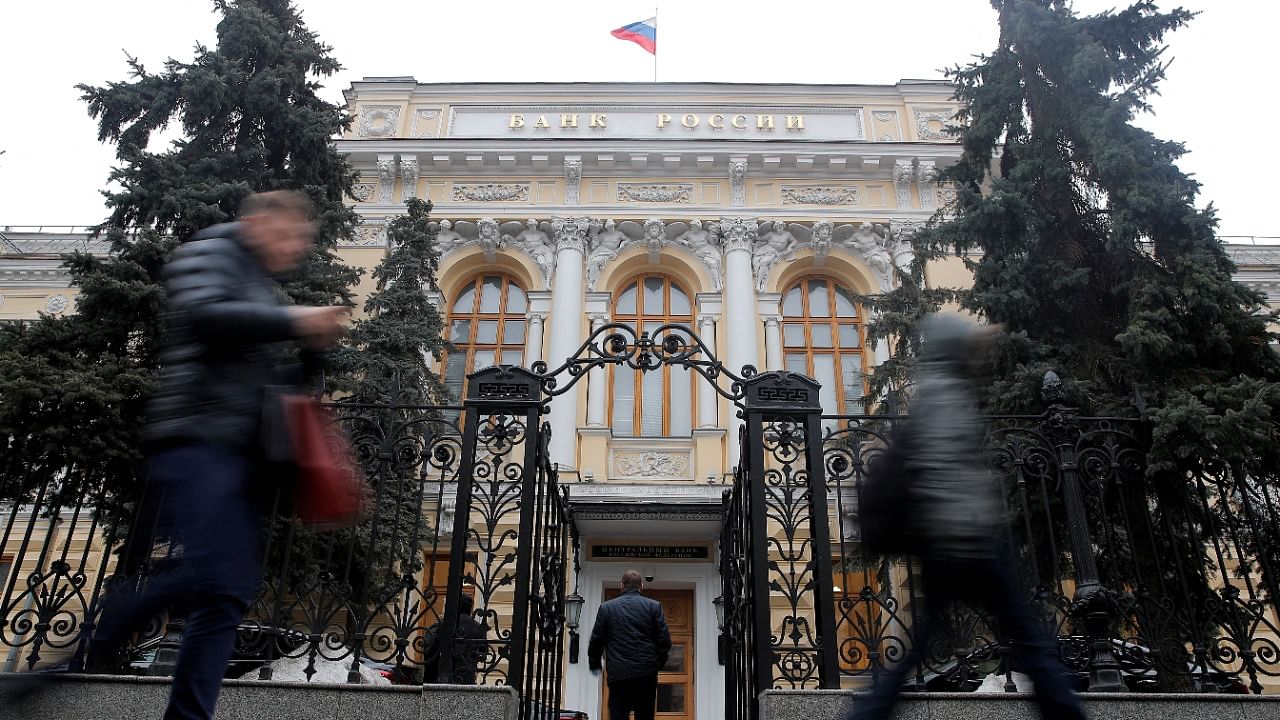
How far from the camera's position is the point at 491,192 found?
62.0ft

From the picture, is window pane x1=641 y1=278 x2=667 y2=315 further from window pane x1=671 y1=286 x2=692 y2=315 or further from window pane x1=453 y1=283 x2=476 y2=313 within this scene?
window pane x1=453 y1=283 x2=476 y2=313

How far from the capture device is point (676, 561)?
15.3m

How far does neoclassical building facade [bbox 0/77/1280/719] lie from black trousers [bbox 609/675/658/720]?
8365mm

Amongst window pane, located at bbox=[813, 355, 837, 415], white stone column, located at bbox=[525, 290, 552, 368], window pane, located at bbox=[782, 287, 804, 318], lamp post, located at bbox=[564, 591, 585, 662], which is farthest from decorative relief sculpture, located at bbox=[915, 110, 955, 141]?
lamp post, located at bbox=[564, 591, 585, 662]

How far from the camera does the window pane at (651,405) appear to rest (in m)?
16.5

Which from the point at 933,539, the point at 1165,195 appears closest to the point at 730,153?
the point at 1165,195

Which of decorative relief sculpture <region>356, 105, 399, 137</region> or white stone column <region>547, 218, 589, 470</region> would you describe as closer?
white stone column <region>547, 218, 589, 470</region>

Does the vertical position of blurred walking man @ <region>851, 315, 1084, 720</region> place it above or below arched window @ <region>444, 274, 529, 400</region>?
below

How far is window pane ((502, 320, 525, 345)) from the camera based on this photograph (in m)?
17.9

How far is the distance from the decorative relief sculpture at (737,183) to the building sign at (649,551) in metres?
7.59

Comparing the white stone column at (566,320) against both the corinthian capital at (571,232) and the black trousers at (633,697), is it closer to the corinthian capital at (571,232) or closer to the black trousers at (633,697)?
the corinthian capital at (571,232)

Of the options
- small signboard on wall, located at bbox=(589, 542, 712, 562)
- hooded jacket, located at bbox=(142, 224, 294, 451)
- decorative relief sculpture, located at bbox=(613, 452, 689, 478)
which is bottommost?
hooded jacket, located at bbox=(142, 224, 294, 451)

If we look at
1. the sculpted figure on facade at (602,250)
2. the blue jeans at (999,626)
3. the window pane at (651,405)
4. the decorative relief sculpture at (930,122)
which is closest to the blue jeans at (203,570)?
the blue jeans at (999,626)

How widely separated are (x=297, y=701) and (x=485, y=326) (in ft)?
44.8
